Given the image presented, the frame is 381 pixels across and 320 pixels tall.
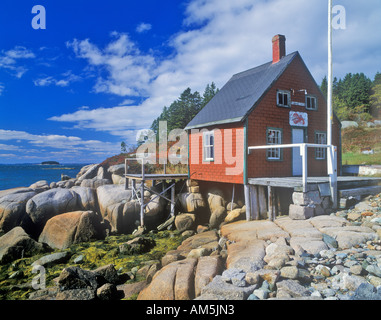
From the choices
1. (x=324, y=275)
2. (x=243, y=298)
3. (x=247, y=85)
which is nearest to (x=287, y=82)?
(x=247, y=85)

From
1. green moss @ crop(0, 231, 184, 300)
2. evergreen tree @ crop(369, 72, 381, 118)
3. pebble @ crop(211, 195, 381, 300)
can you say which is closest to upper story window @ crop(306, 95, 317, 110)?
pebble @ crop(211, 195, 381, 300)

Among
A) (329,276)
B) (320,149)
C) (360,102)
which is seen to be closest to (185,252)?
(329,276)

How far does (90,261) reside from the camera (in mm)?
9117

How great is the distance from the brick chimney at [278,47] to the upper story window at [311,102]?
2561 millimetres

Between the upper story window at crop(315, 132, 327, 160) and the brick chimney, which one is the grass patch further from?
the brick chimney

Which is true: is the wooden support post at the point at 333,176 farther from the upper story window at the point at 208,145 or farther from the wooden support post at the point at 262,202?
the upper story window at the point at 208,145

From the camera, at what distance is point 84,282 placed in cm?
555

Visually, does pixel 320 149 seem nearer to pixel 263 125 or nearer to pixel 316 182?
pixel 263 125

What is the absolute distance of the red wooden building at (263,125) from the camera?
10797 mm

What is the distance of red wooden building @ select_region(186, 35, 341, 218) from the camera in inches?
425

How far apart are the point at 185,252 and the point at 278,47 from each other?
11.2 meters

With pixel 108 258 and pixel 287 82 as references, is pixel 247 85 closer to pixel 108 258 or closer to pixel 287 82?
pixel 287 82

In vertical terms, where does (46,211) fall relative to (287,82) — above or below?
below
